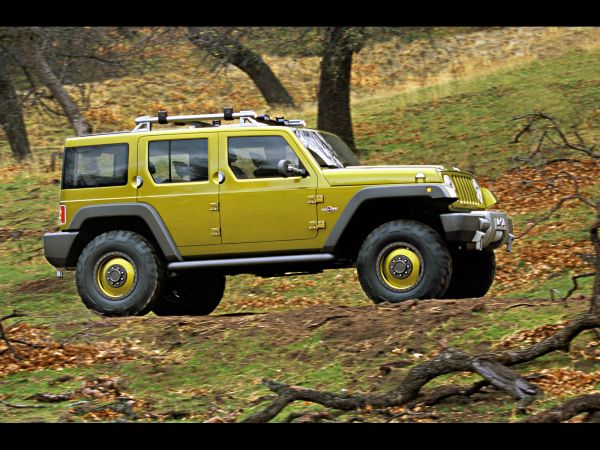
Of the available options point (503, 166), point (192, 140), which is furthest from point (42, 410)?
point (503, 166)

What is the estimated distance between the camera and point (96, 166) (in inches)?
500

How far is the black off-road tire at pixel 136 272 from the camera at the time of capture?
1230 cm

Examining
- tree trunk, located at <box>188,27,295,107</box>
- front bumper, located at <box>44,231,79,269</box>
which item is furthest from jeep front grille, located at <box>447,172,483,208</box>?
tree trunk, located at <box>188,27,295,107</box>

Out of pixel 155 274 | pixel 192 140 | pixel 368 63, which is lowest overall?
pixel 155 274

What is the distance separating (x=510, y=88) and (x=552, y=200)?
7976 mm

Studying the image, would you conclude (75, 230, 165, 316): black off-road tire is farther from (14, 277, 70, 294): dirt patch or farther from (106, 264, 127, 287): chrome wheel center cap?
(14, 277, 70, 294): dirt patch

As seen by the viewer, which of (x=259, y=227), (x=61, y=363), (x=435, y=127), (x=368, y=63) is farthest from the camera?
(x=368, y=63)

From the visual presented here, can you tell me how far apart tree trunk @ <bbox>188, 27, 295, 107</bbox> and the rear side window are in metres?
9.23

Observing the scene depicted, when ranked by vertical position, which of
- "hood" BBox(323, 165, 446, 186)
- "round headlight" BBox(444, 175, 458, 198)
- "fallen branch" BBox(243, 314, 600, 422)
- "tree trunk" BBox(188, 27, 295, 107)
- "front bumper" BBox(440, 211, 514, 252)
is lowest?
"fallen branch" BBox(243, 314, 600, 422)

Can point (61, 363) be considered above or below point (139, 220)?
below

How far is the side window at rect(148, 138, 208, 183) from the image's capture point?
12312 mm

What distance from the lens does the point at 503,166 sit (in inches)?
835

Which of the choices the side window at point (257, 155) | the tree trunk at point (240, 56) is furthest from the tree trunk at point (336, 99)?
the side window at point (257, 155)

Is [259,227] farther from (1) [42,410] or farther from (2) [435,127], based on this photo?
(2) [435,127]
